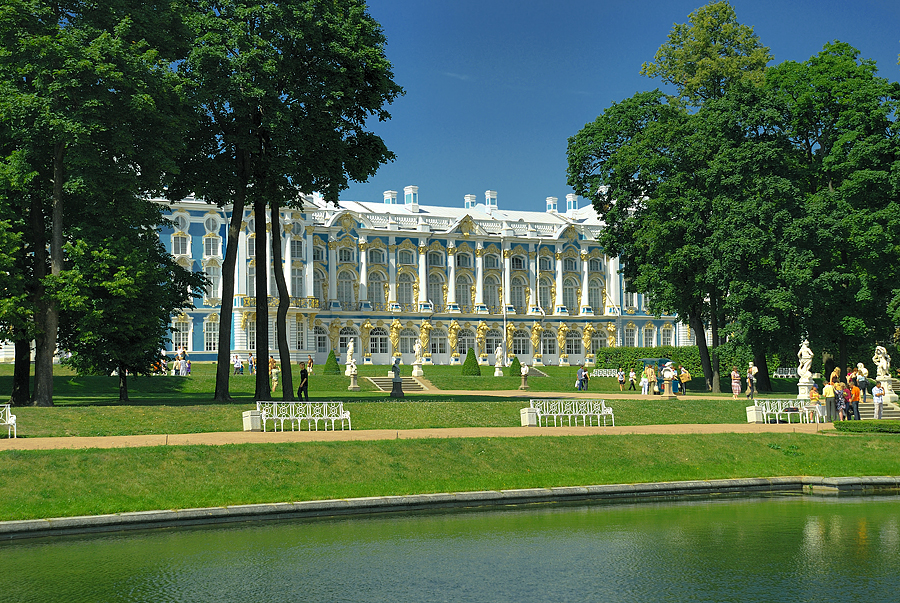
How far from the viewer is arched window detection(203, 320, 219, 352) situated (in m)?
65.7

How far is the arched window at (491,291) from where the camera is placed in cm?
7738

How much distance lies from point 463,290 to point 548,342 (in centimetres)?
896

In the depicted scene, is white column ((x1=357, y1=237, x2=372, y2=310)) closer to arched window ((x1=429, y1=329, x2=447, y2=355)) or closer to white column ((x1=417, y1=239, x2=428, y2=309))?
white column ((x1=417, y1=239, x2=428, y2=309))

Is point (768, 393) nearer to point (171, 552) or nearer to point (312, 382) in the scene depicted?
point (312, 382)

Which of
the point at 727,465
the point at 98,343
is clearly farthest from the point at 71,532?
the point at 98,343

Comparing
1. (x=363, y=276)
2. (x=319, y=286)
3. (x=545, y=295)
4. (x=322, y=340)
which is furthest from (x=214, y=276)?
(x=545, y=295)

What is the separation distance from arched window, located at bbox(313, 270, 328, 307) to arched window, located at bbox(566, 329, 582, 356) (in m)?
22.6

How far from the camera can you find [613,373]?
60938 mm

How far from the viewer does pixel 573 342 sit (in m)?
79.4

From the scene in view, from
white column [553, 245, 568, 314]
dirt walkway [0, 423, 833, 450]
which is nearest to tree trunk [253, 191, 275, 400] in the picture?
dirt walkway [0, 423, 833, 450]

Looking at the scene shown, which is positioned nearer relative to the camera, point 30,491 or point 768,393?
point 30,491

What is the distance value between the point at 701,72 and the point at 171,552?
38.0 metres

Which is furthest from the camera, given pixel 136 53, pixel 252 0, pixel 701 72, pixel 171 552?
pixel 701 72

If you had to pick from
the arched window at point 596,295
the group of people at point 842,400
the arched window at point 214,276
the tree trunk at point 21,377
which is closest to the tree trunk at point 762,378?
the group of people at point 842,400
